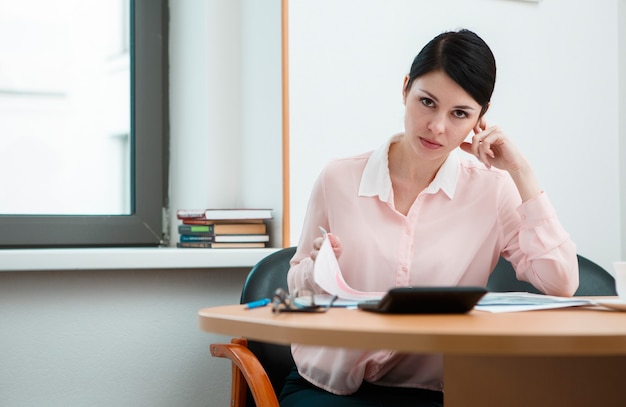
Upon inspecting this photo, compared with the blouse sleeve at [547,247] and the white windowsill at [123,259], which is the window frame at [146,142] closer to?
the white windowsill at [123,259]

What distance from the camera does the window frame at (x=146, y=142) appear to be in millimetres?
2457

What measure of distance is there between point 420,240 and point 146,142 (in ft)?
4.13

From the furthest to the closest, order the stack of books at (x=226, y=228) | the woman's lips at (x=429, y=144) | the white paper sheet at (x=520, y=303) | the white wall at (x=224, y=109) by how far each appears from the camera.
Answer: the white wall at (x=224, y=109) → the stack of books at (x=226, y=228) → the woman's lips at (x=429, y=144) → the white paper sheet at (x=520, y=303)

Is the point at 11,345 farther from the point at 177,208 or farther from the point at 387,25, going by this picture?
the point at 387,25

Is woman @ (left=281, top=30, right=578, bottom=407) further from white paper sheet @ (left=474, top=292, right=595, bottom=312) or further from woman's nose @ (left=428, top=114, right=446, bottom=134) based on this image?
white paper sheet @ (left=474, top=292, right=595, bottom=312)

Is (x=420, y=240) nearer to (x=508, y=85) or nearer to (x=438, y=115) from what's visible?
(x=438, y=115)

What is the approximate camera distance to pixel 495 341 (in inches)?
31.3

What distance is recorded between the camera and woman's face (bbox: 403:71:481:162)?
156cm

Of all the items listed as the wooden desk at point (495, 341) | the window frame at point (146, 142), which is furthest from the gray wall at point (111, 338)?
the wooden desk at point (495, 341)

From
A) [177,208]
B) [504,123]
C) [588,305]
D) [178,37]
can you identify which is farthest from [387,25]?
[588,305]

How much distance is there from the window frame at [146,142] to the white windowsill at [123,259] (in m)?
0.30

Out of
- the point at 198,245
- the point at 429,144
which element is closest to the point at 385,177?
the point at 429,144

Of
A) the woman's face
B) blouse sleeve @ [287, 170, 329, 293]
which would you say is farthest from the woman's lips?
blouse sleeve @ [287, 170, 329, 293]

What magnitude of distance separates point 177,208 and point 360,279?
109 centimetres
